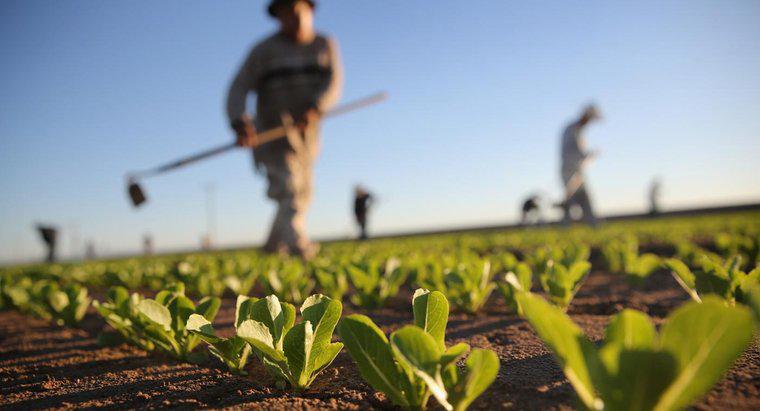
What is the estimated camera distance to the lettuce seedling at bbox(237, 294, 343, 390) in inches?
39.2

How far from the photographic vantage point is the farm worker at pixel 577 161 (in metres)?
11.1

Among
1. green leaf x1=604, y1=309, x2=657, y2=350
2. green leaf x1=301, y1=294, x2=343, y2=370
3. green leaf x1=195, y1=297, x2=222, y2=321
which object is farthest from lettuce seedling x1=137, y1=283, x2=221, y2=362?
green leaf x1=604, y1=309, x2=657, y2=350

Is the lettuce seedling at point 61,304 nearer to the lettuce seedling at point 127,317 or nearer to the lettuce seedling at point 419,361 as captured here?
the lettuce seedling at point 127,317

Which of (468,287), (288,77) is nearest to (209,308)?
(468,287)

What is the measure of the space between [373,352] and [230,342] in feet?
1.76

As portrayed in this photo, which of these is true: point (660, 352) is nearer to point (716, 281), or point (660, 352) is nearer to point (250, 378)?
point (250, 378)

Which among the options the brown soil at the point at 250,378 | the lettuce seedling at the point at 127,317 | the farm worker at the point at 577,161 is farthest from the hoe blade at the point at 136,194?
the farm worker at the point at 577,161

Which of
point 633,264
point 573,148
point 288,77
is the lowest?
point 633,264

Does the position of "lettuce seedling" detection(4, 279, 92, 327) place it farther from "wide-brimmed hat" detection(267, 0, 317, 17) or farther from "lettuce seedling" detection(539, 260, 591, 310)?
"wide-brimmed hat" detection(267, 0, 317, 17)

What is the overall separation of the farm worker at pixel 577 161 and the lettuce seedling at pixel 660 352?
11.5 metres

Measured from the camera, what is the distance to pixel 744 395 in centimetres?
Result: 91

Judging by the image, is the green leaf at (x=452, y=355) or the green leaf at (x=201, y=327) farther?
the green leaf at (x=201, y=327)

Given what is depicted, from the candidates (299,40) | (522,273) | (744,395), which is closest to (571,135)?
(299,40)

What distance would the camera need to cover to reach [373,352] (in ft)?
3.03
